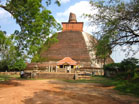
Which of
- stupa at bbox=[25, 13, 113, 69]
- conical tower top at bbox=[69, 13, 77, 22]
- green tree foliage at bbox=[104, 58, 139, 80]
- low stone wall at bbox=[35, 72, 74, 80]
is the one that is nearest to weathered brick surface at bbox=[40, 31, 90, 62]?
stupa at bbox=[25, 13, 113, 69]

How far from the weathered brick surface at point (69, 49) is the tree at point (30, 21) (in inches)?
866

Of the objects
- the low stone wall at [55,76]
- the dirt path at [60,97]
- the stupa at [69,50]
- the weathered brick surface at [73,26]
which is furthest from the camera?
the weathered brick surface at [73,26]

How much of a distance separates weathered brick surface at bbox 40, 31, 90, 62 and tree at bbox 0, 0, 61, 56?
22.0 metres

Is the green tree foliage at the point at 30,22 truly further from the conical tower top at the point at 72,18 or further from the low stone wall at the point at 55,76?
the conical tower top at the point at 72,18

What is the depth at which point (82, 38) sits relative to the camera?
38969mm

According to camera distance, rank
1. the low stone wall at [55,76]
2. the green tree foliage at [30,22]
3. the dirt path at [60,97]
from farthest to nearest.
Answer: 1. the low stone wall at [55,76]
2. the green tree foliage at [30,22]
3. the dirt path at [60,97]

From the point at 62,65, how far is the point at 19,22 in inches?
759

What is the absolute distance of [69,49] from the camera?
37.0m

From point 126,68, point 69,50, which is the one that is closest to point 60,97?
point 126,68

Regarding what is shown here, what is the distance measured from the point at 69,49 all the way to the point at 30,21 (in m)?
25.4

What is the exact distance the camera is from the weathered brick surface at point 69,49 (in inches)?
1382

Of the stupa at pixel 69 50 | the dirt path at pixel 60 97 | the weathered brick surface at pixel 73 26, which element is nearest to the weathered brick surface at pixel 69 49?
the stupa at pixel 69 50

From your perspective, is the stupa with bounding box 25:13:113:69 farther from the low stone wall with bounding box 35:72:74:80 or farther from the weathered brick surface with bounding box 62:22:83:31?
the low stone wall with bounding box 35:72:74:80

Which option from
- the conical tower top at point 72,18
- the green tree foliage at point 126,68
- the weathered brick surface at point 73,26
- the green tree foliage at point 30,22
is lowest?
the green tree foliage at point 126,68
